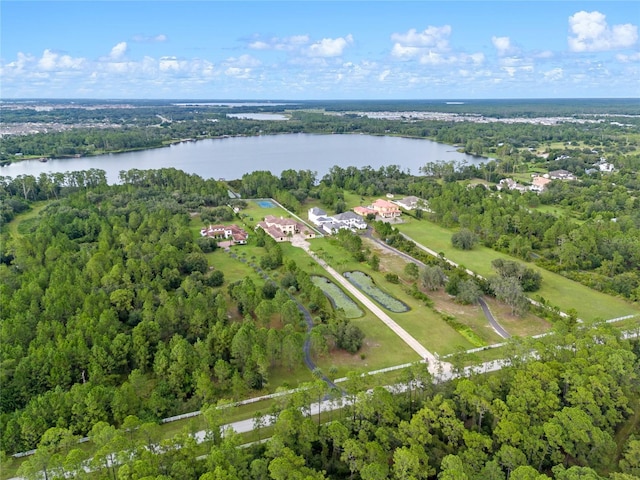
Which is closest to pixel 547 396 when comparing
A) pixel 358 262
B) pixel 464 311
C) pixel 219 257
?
pixel 464 311

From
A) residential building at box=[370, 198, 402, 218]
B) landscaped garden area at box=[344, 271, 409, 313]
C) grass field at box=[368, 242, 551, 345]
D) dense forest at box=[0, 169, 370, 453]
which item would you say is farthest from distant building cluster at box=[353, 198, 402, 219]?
grass field at box=[368, 242, 551, 345]

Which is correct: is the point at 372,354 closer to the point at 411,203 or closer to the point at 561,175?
the point at 411,203

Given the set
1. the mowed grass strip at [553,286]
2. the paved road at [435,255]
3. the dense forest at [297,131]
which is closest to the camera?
the paved road at [435,255]

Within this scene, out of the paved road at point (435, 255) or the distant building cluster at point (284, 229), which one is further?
the distant building cluster at point (284, 229)

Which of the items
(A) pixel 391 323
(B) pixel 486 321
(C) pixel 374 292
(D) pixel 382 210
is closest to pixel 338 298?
(C) pixel 374 292

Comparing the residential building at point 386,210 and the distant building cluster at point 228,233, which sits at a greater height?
the residential building at point 386,210

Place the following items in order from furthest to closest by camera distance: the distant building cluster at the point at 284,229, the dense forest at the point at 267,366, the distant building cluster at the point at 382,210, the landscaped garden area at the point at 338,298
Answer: the distant building cluster at the point at 382,210 → the distant building cluster at the point at 284,229 → the landscaped garden area at the point at 338,298 → the dense forest at the point at 267,366

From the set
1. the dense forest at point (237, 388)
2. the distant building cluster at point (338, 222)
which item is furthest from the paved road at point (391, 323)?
the distant building cluster at point (338, 222)

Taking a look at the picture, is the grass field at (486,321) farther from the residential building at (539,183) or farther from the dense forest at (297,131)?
the dense forest at (297,131)
